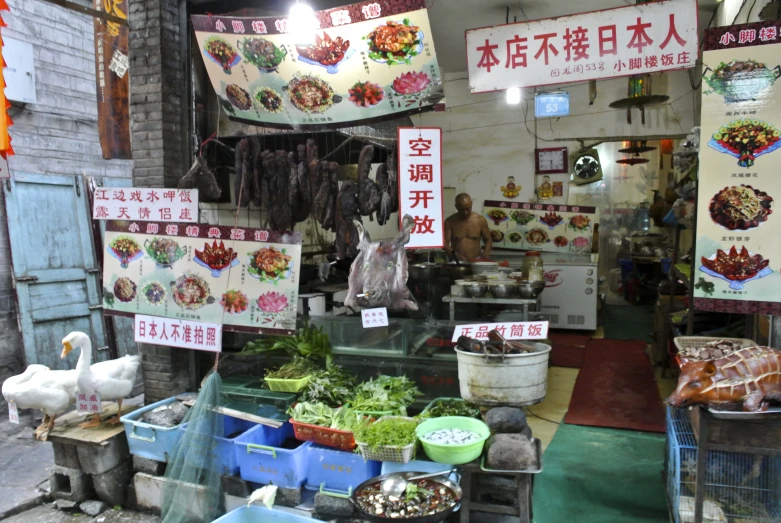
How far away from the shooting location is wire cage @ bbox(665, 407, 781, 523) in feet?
11.4

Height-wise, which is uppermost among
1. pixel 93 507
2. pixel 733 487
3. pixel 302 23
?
pixel 302 23

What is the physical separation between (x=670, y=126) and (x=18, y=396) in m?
11.3

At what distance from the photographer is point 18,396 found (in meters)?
4.93

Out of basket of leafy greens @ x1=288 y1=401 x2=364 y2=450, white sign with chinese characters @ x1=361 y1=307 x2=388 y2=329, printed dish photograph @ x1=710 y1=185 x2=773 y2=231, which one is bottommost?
basket of leafy greens @ x1=288 y1=401 x2=364 y2=450

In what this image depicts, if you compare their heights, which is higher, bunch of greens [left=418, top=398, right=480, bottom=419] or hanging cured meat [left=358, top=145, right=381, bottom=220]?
hanging cured meat [left=358, top=145, right=381, bottom=220]

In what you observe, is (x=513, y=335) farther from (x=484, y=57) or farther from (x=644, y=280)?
(x=644, y=280)

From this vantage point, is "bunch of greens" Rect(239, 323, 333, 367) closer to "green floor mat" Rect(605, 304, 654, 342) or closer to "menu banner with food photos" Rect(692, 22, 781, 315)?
"menu banner with food photos" Rect(692, 22, 781, 315)

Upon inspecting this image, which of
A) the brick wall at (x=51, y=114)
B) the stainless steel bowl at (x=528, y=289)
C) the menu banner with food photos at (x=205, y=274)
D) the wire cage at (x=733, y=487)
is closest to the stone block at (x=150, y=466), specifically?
the menu banner with food photos at (x=205, y=274)

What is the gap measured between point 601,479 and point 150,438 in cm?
407

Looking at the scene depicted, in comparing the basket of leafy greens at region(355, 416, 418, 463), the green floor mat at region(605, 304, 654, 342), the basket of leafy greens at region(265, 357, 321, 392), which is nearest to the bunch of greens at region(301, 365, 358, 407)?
the basket of leafy greens at region(265, 357, 321, 392)

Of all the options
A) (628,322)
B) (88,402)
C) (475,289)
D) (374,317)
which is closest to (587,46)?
(374,317)

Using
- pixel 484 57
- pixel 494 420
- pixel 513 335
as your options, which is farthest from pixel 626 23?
pixel 494 420

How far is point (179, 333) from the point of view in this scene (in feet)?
16.8

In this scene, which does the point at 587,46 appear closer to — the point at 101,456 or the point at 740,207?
the point at 740,207
